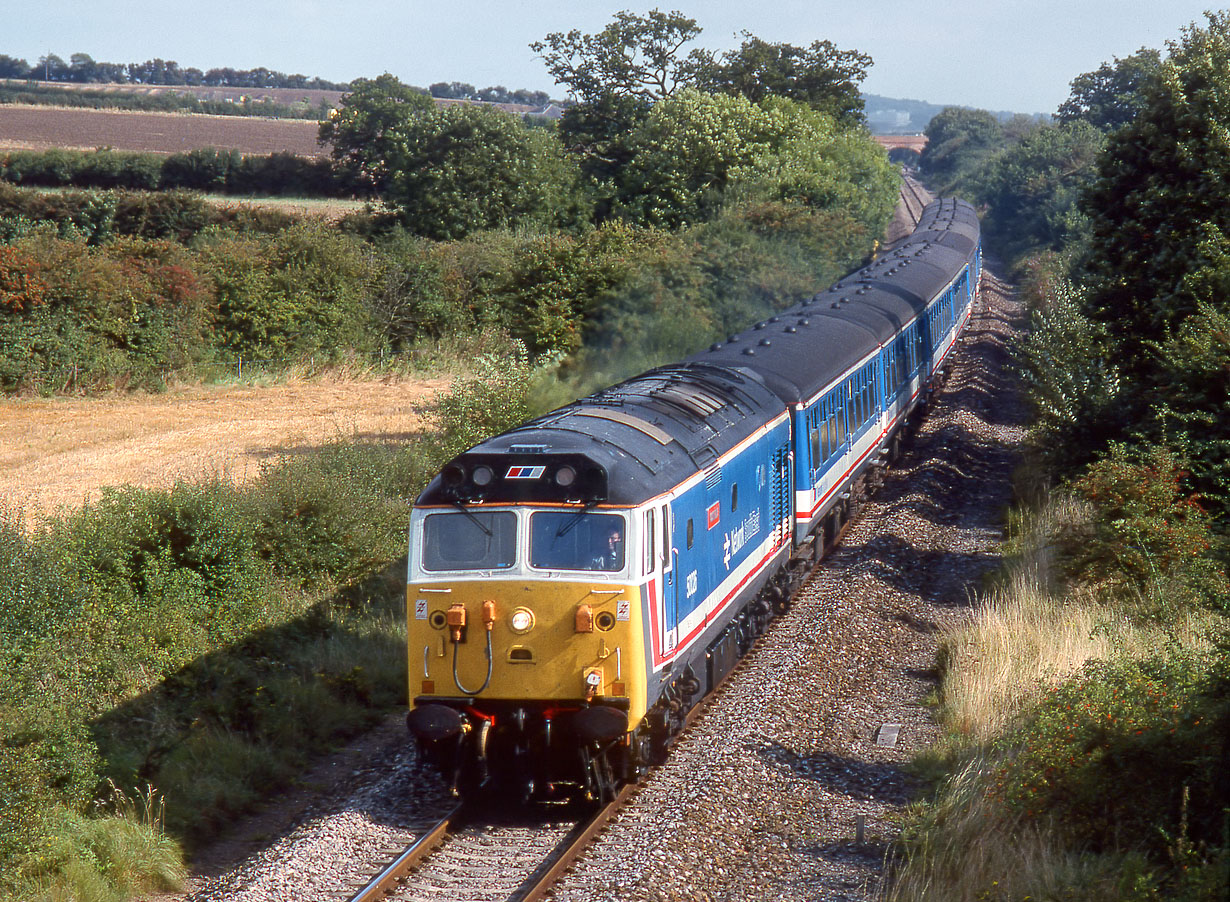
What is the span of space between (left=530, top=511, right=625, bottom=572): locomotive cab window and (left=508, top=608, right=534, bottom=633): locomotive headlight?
38 centimetres

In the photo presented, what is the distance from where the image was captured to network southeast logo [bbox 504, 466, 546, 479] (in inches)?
378

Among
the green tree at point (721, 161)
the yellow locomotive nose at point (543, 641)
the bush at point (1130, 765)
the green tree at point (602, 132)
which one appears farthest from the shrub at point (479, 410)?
the green tree at point (602, 132)

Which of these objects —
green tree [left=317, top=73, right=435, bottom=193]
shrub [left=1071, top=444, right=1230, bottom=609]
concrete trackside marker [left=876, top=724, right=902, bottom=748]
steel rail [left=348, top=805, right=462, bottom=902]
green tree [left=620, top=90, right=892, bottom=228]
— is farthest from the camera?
green tree [left=317, top=73, right=435, bottom=193]

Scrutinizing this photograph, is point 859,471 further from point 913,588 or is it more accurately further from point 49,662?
point 49,662

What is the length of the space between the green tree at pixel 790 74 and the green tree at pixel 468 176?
2137 centimetres

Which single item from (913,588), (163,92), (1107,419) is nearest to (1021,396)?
(1107,419)

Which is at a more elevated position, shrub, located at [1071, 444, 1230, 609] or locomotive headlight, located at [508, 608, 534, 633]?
locomotive headlight, located at [508, 608, 534, 633]

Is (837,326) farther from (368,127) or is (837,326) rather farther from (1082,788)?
(368,127)

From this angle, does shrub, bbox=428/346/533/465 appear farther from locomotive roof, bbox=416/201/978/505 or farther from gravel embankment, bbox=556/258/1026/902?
A: gravel embankment, bbox=556/258/1026/902

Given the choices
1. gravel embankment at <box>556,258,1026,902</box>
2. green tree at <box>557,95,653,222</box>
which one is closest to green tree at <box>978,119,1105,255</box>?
green tree at <box>557,95,653,222</box>

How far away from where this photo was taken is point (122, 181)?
2539 inches

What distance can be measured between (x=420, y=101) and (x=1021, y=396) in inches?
1954

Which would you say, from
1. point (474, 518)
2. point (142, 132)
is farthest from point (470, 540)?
point (142, 132)

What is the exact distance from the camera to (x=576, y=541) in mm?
9523
